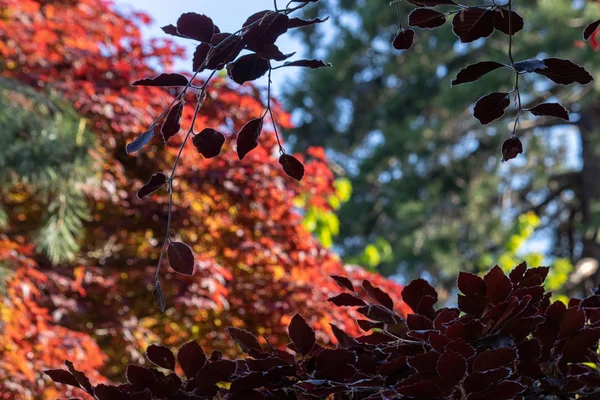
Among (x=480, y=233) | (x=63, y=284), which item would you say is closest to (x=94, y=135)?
(x=63, y=284)

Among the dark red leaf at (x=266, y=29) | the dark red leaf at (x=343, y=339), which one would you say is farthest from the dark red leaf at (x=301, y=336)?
the dark red leaf at (x=266, y=29)

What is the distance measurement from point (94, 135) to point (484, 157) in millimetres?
7351

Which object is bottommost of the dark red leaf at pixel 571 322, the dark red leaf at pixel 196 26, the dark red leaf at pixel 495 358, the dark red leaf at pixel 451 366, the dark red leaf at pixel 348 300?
the dark red leaf at pixel 451 366

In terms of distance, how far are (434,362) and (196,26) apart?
53cm

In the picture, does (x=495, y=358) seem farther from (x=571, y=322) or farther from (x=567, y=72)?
(x=567, y=72)

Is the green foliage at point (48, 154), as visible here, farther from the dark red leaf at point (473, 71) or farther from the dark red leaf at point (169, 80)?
the dark red leaf at point (473, 71)

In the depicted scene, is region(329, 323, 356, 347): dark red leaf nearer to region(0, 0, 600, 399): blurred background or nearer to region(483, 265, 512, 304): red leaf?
region(483, 265, 512, 304): red leaf

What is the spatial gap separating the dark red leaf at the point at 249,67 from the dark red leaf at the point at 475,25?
0.26 m

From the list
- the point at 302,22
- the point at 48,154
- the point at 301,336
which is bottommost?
the point at 301,336

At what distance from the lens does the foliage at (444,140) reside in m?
9.20

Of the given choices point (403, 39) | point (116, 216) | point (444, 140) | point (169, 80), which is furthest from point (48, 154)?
point (444, 140)

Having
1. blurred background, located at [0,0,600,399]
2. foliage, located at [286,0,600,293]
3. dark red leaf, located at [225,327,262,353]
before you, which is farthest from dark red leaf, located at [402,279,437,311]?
foliage, located at [286,0,600,293]

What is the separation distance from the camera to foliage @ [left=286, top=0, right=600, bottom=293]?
9.20 metres

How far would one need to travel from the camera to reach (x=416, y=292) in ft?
4.14
